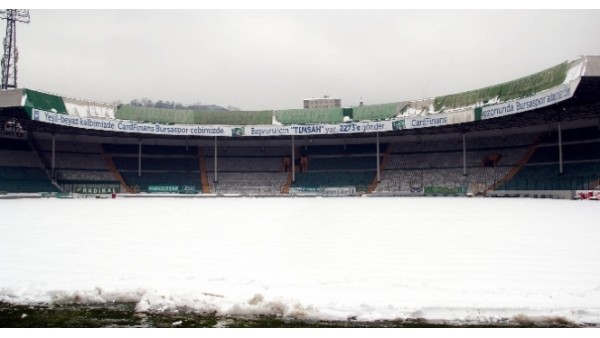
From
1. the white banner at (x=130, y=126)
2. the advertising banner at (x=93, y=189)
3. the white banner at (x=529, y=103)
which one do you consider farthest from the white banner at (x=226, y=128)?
the white banner at (x=529, y=103)

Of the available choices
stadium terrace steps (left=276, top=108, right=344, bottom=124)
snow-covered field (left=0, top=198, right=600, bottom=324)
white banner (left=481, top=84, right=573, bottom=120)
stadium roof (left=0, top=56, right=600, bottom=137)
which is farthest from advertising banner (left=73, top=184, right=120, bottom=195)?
white banner (left=481, top=84, right=573, bottom=120)

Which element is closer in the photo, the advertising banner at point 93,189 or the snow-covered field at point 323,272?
the snow-covered field at point 323,272

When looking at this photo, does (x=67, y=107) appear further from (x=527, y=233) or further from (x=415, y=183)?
(x=527, y=233)

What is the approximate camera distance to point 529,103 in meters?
39.0

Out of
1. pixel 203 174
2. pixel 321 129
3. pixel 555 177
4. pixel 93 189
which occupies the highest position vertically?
pixel 321 129

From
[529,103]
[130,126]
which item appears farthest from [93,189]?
[529,103]

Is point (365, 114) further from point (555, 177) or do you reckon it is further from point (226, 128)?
point (555, 177)

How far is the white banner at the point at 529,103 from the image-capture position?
3468 centimetres

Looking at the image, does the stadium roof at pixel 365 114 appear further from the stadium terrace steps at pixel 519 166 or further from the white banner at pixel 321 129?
the stadium terrace steps at pixel 519 166

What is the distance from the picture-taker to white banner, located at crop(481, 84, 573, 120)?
1366 inches

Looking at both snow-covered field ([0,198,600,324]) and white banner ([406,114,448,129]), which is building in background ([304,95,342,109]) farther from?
snow-covered field ([0,198,600,324])

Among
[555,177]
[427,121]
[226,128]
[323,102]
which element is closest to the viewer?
[555,177]

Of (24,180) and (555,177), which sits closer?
(555,177)

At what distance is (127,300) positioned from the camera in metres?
7.23
